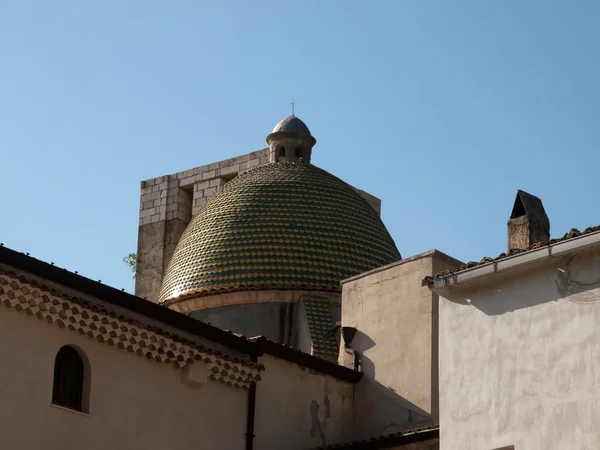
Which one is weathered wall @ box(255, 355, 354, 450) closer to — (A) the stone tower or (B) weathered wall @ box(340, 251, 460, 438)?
(B) weathered wall @ box(340, 251, 460, 438)

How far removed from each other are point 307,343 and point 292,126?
7.57 meters

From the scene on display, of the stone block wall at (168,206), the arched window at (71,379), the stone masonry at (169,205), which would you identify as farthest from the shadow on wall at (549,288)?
the stone block wall at (168,206)

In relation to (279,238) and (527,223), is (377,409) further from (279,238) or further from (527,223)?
(279,238)

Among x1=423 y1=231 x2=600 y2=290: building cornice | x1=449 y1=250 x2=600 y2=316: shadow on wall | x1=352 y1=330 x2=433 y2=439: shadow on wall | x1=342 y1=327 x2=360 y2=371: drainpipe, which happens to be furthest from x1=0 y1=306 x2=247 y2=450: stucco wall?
x1=449 y1=250 x2=600 y2=316: shadow on wall

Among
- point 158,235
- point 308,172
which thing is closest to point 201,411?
point 308,172

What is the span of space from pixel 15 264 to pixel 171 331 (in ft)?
8.78

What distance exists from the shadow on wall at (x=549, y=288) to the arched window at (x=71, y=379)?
4934mm

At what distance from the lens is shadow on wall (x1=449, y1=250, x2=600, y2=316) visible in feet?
46.0

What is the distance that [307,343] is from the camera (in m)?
25.5

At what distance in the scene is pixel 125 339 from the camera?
17500 mm

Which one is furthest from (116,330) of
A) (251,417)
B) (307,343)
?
(307,343)

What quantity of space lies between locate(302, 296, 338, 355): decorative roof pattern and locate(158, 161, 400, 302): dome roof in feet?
2.35

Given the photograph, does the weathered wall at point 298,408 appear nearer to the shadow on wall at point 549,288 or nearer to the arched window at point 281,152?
the shadow on wall at point 549,288

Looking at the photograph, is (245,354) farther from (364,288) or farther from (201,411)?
(364,288)
